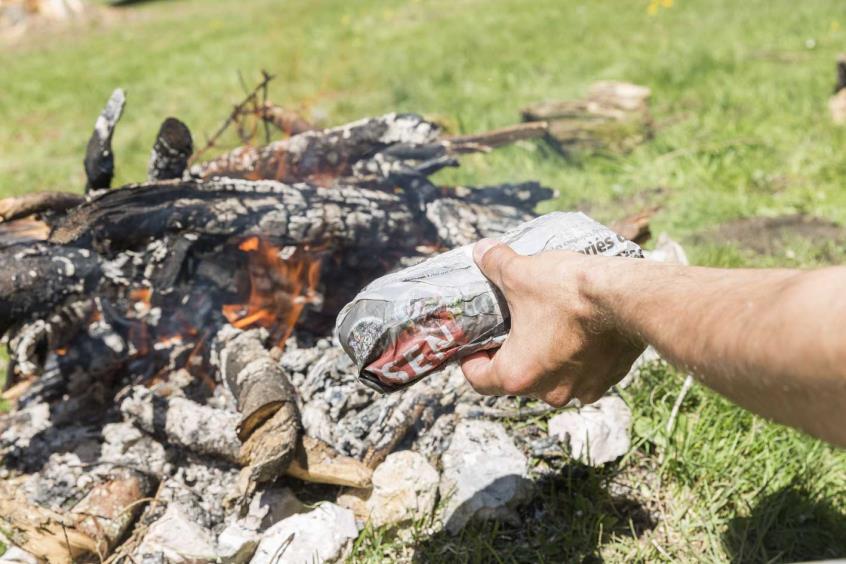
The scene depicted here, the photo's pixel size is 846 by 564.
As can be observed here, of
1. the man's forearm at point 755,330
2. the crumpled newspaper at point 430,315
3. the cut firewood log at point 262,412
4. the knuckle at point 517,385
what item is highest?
the man's forearm at point 755,330

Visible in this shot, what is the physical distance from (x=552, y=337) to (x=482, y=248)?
37 cm

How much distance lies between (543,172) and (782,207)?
153 centimetres

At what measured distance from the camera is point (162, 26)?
11.8 meters

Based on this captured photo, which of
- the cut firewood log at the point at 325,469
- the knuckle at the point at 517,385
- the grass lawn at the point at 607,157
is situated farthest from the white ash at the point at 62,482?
the knuckle at the point at 517,385

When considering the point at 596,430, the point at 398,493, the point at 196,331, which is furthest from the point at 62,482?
the point at 596,430

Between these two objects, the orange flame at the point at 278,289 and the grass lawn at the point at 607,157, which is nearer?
the grass lawn at the point at 607,157

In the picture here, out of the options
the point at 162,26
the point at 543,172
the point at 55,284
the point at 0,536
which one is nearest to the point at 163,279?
the point at 55,284

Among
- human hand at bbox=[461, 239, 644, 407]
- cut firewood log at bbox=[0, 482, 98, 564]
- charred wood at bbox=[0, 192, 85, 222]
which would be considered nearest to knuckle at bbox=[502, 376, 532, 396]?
human hand at bbox=[461, 239, 644, 407]

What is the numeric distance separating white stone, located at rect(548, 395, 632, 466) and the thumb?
87 cm

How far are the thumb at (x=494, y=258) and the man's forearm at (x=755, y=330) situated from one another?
369mm

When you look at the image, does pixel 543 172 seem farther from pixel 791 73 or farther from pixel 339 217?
pixel 791 73

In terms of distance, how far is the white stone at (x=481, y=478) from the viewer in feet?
7.47

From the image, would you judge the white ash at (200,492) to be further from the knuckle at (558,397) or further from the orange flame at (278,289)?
the knuckle at (558,397)

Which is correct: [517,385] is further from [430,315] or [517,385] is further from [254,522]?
[254,522]
